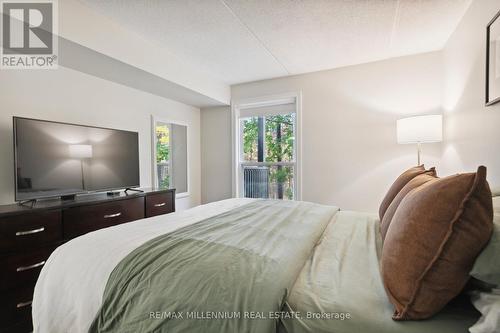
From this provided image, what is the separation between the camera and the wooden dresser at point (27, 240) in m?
1.58

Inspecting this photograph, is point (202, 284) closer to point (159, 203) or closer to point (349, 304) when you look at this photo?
point (349, 304)

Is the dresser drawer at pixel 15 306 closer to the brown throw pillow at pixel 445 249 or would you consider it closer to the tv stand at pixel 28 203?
the tv stand at pixel 28 203

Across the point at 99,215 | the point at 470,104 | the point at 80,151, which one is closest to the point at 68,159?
the point at 80,151

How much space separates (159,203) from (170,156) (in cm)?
104

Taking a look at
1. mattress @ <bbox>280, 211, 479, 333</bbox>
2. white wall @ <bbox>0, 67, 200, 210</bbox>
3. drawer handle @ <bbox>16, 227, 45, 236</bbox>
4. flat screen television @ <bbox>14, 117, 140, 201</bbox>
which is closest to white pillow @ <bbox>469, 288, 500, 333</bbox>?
mattress @ <bbox>280, 211, 479, 333</bbox>

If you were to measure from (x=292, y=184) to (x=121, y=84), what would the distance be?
268cm

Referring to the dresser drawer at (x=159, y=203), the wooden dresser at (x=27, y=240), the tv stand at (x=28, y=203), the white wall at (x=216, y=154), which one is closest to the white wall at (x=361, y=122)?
the white wall at (x=216, y=154)

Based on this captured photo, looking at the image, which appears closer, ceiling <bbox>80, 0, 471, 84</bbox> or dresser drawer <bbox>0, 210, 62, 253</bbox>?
dresser drawer <bbox>0, 210, 62, 253</bbox>

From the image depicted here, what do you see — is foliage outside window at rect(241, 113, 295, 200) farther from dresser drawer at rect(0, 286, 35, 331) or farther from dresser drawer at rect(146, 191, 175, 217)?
dresser drawer at rect(0, 286, 35, 331)

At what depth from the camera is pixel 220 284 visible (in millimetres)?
820

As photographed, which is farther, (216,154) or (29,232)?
(216,154)

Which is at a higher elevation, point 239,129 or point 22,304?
point 239,129

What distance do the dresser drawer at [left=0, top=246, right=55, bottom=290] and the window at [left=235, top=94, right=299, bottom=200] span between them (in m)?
2.60

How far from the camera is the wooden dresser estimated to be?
1.58 meters
